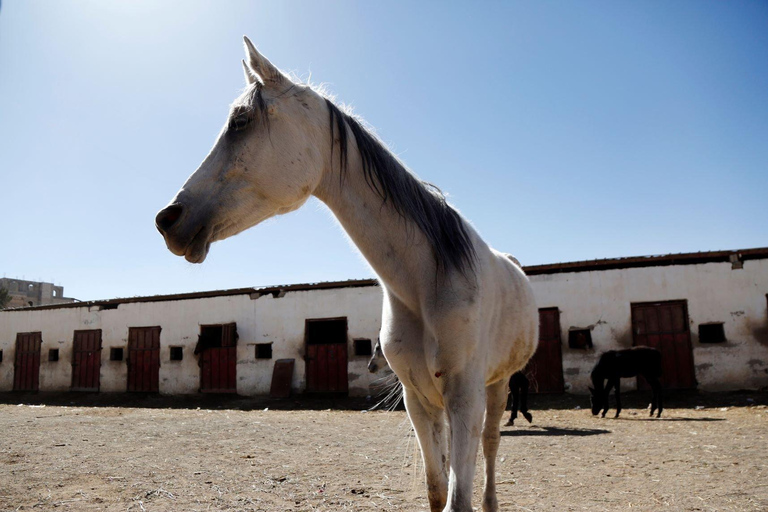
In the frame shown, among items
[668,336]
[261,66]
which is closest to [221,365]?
[668,336]

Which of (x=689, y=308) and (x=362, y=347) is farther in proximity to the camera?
(x=362, y=347)

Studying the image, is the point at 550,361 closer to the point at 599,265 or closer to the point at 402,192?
→ the point at 599,265

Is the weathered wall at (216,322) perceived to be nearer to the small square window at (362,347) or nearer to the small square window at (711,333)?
the small square window at (362,347)

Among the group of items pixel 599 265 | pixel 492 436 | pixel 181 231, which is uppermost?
pixel 599 265

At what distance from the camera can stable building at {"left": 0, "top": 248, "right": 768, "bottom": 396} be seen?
1250 centimetres

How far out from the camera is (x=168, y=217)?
64.1 inches

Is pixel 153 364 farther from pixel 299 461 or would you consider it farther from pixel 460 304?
pixel 460 304

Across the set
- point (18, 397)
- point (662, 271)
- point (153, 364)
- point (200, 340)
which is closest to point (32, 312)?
point (18, 397)

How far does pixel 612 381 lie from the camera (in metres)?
11.0

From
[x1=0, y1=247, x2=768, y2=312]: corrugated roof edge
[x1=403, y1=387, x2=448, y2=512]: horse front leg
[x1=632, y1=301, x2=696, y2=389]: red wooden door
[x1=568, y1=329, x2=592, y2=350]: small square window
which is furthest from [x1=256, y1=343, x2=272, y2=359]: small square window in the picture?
[x1=403, y1=387, x2=448, y2=512]: horse front leg

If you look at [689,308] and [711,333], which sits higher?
[689,308]

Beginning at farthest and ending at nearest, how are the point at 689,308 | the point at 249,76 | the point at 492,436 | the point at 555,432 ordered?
the point at 689,308
the point at 555,432
the point at 492,436
the point at 249,76

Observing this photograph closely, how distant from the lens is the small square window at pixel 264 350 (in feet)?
53.8

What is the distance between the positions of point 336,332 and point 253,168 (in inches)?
690
